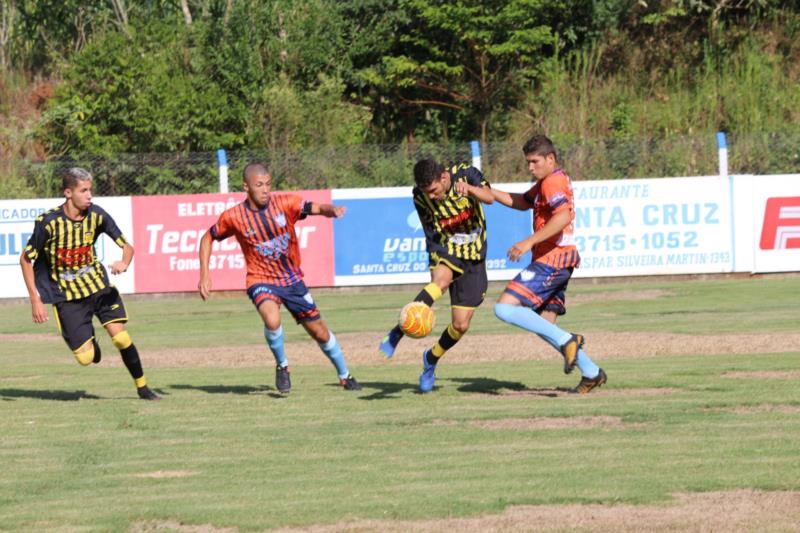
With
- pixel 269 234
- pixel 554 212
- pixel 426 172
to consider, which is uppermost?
pixel 426 172

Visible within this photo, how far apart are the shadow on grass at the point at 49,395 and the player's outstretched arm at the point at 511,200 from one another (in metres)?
4.05

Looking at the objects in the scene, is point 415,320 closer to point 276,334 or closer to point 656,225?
point 276,334

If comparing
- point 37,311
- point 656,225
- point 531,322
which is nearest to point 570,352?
point 531,322

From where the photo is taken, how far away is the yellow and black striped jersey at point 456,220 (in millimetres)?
10695

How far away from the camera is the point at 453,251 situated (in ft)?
35.6

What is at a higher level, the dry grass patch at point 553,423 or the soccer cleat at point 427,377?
the soccer cleat at point 427,377

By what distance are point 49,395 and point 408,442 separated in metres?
4.78

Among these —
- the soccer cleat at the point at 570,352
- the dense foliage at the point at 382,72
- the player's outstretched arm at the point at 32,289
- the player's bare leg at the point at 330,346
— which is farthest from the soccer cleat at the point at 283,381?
the dense foliage at the point at 382,72

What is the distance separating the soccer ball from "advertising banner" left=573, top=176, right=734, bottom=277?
13056 mm

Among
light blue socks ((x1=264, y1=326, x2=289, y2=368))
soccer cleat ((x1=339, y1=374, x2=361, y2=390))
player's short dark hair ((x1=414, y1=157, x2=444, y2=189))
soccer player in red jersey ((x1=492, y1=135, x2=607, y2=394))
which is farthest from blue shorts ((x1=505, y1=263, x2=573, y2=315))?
light blue socks ((x1=264, y1=326, x2=289, y2=368))

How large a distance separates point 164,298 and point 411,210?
4.67 metres

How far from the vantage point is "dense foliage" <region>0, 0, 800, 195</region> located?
32625mm

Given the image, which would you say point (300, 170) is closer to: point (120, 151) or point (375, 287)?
→ point (375, 287)

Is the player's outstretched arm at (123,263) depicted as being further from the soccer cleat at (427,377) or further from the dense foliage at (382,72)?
the dense foliage at (382,72)
